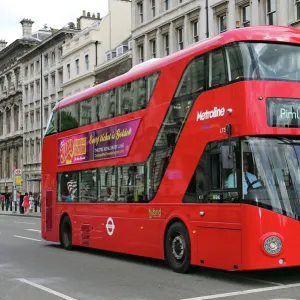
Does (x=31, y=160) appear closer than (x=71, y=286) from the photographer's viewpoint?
No

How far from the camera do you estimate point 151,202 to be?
12.2m

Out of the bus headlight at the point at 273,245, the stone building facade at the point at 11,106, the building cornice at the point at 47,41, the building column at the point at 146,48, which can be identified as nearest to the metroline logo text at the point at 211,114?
the bus headlight at the point at 273,245

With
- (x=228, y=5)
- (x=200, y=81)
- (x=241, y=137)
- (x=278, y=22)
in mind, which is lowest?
(x=241, y=137)

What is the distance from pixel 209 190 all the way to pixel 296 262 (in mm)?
1944

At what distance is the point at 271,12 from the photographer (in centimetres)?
3034

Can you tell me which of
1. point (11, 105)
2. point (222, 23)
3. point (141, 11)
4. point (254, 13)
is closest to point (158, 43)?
point (141, 11)

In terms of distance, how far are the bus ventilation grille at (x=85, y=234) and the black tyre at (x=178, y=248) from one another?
4.20m

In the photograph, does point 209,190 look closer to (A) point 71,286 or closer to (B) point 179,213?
(B) point 179,213

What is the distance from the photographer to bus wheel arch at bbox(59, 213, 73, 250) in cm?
1666

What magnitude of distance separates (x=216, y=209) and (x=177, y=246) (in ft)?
5.29

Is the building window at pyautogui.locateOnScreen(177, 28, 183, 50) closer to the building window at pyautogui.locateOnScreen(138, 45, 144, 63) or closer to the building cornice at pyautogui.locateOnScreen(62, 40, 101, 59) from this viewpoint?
the building window at pyautogui.locateOnScreen(138, 45, 144, 63)

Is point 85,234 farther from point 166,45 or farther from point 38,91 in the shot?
point 38,91

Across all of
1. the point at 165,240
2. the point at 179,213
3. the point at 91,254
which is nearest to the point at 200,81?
the point at 179,213

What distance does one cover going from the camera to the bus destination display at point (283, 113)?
9.45 m
